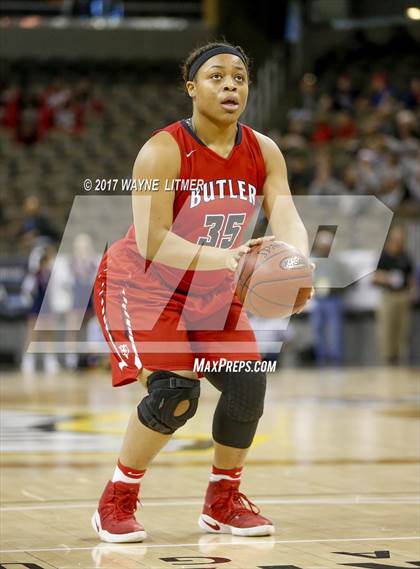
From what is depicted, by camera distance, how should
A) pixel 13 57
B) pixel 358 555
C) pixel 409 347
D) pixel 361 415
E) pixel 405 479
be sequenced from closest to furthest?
pixel 358 555
pixel 405 479
pixel 361 415
pixel 409 347
pixel 13 57

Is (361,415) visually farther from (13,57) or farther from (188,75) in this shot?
(13,57)

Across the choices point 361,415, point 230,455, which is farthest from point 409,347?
point 230,455

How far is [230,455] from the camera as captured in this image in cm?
504

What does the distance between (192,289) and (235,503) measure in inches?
35.3

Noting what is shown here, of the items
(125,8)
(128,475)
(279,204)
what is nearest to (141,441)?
(128,475)

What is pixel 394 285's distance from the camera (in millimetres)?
16234

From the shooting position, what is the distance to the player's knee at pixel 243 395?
4910 mm

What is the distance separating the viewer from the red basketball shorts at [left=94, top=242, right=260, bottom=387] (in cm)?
484

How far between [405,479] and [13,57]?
1916cm

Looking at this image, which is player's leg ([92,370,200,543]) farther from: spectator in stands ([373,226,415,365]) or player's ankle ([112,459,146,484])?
spectator in stands ([373,226,415,365])

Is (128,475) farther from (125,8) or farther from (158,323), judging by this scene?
(125,8)

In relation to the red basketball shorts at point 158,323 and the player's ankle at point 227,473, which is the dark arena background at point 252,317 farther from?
the red basketball shorts at point 158,323

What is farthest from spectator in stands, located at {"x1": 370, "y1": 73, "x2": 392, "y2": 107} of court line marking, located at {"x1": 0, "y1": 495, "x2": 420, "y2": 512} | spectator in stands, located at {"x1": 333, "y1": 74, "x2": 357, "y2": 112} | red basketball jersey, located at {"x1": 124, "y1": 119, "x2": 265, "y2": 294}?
red basketball jersey, located at {"x1": 124, "y1": 119, "x2": 265, "y2": 294}

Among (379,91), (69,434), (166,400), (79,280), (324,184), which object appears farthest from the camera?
(379,91)
